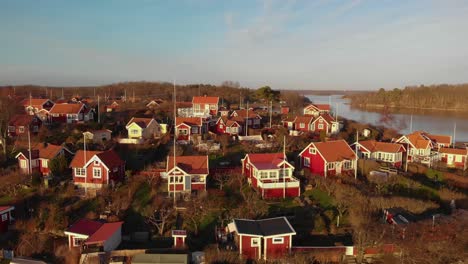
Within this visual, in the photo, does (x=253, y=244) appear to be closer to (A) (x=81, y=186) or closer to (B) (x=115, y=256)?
(B) (x=115, y=256)

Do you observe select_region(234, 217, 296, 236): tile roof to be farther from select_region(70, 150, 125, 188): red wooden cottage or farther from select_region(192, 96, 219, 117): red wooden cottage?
select_region(192, 96, 219, 117): red wooden cottage

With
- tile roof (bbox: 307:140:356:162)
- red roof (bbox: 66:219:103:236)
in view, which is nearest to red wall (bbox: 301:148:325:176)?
tile roof (bbox: 307:140:356:162)

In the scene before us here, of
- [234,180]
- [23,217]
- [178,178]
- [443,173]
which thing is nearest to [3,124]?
[23,217]

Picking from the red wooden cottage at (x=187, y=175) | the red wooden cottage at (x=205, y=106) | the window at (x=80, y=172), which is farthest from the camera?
the red wooden cottage at (x=205, y=106)

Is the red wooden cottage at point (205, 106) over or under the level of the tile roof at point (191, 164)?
over

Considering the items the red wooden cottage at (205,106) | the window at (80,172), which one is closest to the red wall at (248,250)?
the window at (80,172)

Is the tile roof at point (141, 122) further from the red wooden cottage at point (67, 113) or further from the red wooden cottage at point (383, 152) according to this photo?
the red wooden cottage at point (383, 152)
